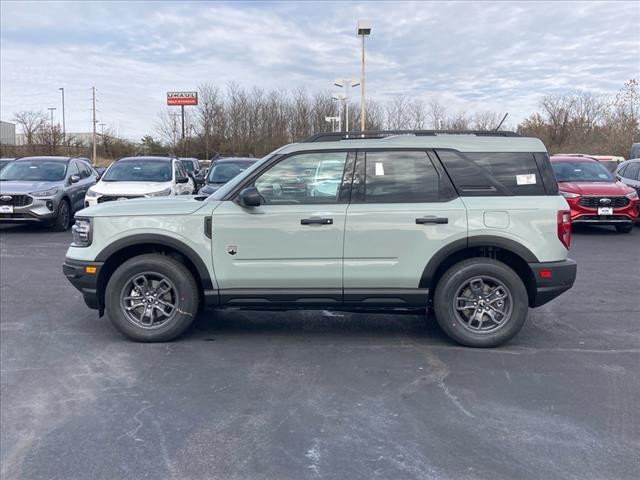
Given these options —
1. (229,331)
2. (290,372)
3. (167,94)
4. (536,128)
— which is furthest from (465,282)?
(167,94)

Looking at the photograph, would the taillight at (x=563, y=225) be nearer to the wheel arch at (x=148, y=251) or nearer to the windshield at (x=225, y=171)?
the wheel arch at (x=148, y=251)

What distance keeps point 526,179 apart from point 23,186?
11.2 meters

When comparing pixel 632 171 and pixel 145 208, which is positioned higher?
pixel 632 171

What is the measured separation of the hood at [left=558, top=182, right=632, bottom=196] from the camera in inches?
504

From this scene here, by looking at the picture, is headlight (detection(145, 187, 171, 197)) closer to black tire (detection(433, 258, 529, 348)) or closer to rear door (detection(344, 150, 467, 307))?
rear door (detection(344, 150, 467, 307))

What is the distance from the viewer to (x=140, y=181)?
511 inches

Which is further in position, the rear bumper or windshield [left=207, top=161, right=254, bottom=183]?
windshield [left=207, top=161, right=254, bottom=183]

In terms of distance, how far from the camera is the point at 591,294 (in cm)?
762

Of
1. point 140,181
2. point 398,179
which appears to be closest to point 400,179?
point 398,179

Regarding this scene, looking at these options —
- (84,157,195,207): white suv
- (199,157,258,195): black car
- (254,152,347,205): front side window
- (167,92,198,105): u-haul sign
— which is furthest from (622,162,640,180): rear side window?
(167,92,198,105): u-haul sign

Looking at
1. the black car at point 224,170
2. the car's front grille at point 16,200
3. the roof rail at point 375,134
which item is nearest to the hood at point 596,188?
the black car at point 224,170

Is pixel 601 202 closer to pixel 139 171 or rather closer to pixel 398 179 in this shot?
pixel 398 179

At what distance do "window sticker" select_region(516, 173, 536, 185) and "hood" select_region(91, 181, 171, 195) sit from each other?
8689mm

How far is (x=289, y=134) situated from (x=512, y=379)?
5127cm
